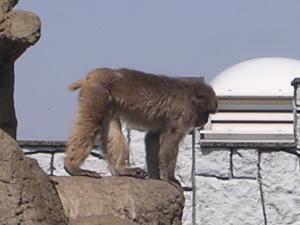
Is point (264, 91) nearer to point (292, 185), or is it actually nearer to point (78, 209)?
point (292, 185)

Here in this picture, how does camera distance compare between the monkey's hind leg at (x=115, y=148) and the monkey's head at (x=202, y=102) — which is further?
the monkey's head at (x=202, y=102)

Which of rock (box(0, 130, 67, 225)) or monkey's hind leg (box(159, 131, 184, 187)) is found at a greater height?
rock (box(0, 130, 67, 225))

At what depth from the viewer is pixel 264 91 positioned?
11.2m

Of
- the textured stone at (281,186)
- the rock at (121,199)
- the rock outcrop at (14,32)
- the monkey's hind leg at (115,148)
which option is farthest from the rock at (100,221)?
the textured stone at (281,186)

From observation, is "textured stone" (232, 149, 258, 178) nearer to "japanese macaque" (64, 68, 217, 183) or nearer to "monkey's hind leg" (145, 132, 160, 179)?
"japanese macaque" (64, 68, 217, 183)

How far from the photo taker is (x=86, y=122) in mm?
8266

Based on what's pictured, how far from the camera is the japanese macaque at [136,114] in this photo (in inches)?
325

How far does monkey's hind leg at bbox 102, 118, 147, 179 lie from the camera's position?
8289 millimetres

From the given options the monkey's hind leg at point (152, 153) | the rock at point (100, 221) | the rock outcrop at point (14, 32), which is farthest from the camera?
the monkey's hind leg at point (152, 153)

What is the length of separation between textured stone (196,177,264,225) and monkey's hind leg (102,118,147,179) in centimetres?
174

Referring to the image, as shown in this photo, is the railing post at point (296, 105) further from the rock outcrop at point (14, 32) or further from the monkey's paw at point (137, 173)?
the rock outcrop at point (14, 32)

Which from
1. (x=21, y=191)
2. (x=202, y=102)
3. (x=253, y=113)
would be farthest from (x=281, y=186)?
(x=21, y=191)

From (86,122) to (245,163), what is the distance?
7.16 feet

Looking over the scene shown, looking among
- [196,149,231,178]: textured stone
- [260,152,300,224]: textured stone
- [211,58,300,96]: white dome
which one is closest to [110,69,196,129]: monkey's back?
[196,149,231,178]: textured stone
